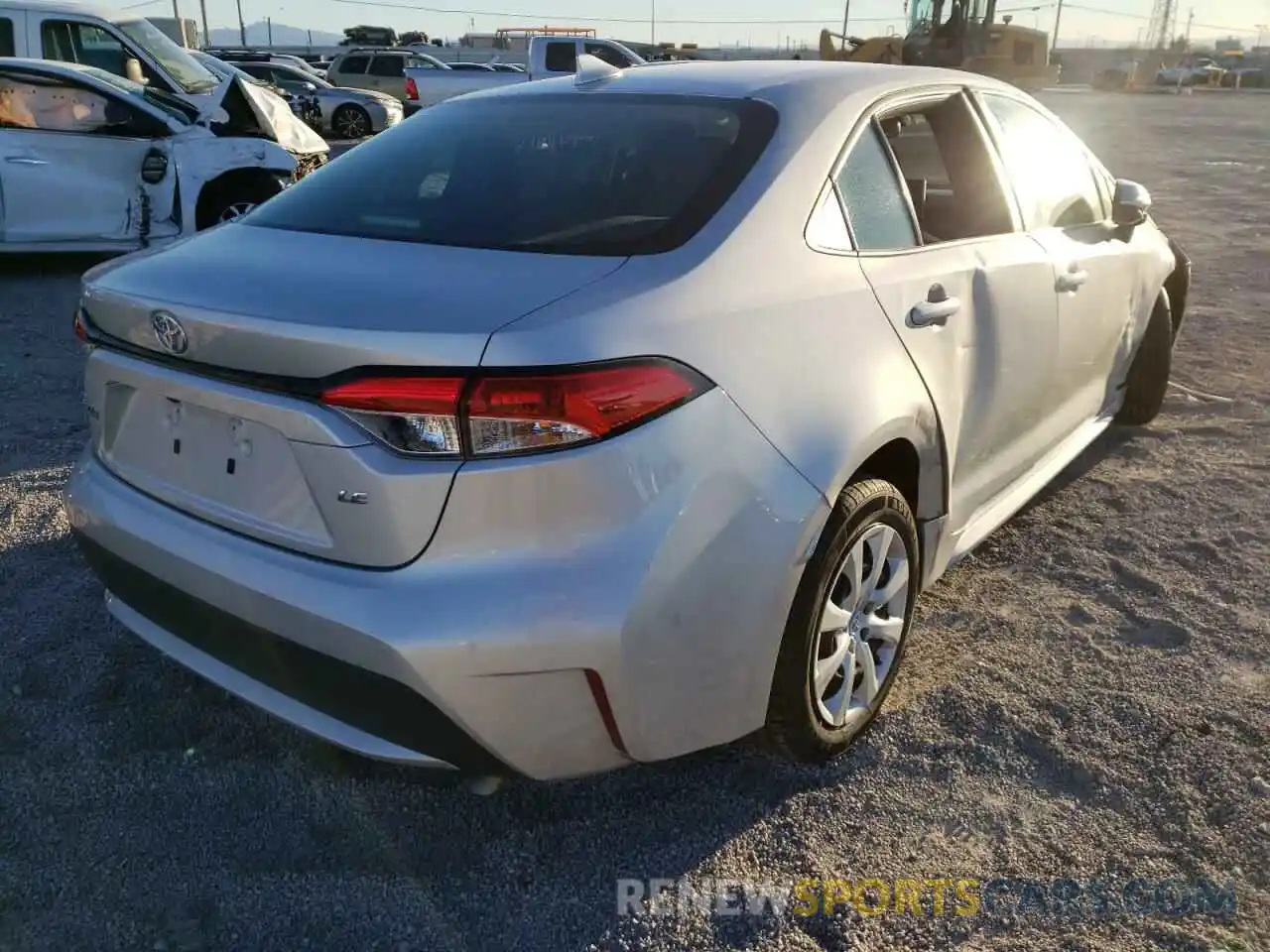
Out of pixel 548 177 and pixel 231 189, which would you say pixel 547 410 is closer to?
pixel 548 177

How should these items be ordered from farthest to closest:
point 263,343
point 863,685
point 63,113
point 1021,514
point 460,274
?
point 63,113, point 1021,514, point 863,685, point 460,274, point 263,343

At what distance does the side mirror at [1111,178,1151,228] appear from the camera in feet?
12.9

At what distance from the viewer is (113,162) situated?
26.3 feet

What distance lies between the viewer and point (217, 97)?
28.2ft

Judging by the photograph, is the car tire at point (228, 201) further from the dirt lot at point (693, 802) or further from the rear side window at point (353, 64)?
the rear side window at point (353, 64)

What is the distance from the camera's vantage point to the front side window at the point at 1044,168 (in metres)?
3.41

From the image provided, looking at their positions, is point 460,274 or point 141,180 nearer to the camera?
point 460,274

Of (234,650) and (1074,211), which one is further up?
(1074,211)

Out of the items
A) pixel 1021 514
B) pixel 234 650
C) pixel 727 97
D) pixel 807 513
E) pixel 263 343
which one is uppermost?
pixel 727 97

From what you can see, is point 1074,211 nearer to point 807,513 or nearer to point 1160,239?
point 1160,239

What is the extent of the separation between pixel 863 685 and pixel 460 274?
142 centimetres

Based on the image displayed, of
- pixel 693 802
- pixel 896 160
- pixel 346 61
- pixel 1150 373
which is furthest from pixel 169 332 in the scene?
pixel 346 61

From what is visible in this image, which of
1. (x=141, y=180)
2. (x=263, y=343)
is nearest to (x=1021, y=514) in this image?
(x=263, y=343)

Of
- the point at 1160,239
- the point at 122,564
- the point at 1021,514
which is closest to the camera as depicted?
the point at 122,564
